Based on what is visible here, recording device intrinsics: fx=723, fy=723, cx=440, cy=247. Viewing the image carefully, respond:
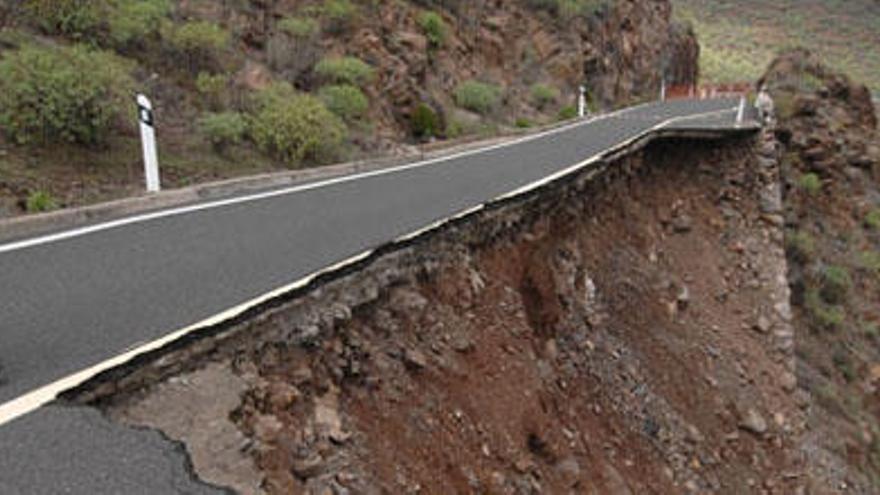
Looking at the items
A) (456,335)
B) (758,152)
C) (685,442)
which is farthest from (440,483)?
(758,152)

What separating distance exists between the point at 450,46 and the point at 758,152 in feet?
30.5

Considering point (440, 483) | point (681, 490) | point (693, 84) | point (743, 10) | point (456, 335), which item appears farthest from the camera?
point (743, 10)

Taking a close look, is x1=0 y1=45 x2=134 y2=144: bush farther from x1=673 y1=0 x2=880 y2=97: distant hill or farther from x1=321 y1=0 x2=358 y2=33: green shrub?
x1=673 y1=0 x2=880 y2=97: distant hill

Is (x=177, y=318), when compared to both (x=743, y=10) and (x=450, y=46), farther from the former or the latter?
(x=743, y=10)

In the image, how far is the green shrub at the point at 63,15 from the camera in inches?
465

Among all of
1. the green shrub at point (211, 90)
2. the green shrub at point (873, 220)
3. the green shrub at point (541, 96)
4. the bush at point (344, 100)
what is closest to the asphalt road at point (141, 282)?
the green shrub at point (211, 90)

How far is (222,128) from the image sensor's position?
1094 cm

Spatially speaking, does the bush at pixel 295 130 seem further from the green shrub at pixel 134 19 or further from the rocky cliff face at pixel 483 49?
the green shrub at pixel 134 19

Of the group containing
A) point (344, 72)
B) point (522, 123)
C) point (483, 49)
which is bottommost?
point (522, 123)

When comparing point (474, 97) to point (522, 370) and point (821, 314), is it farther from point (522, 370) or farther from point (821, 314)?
point (522, 370)

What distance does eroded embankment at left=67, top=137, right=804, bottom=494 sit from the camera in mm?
3707

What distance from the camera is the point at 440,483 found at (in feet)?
15.0

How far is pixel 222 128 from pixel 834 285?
49.3 ft

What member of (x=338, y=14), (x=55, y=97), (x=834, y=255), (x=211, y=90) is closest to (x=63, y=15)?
(x=211, y=90)
